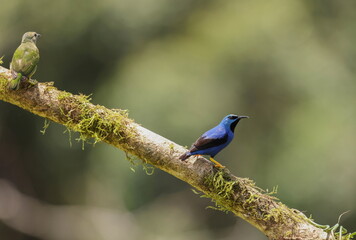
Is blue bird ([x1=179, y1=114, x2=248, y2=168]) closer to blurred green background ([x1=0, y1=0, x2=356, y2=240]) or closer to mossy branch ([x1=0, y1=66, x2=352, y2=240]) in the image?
mossy branch ([x1=0, y1=66, x2=352, y2=240])

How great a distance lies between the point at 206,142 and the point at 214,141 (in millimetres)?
136

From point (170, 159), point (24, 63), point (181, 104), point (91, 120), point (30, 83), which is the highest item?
point (181, 104)

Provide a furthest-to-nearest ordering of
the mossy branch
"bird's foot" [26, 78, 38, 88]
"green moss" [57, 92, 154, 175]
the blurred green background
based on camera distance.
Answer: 1. the blurred green background
2. "bird's foot" [26, 78, 38, 88]
3. "green moss" [57, 92, 154, 175]
4. the mossy branch

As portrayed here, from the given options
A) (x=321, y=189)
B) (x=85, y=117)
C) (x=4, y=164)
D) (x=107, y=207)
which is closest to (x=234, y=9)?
(x=321, y=189)

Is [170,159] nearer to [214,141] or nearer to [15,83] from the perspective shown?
[214,141]

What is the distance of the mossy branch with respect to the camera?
454 centimetres

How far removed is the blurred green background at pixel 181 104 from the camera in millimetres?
14102

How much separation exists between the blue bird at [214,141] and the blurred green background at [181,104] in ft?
29.0

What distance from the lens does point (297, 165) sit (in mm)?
14055

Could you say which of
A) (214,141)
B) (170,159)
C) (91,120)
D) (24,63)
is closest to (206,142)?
(214,141)

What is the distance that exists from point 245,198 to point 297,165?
31.9 ft

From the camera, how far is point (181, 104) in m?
14.2

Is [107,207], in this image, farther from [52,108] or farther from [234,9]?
[52,108]

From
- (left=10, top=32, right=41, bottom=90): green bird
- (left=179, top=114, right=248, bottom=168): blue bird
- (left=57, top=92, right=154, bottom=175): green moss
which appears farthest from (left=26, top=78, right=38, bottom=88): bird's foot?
(left=179, top=114, right=248, bottom=168): blue bird
